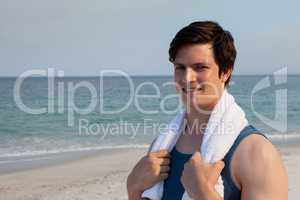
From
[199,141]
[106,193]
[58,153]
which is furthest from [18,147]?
[199,141]

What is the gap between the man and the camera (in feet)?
5.01

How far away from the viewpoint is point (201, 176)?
1.59 meters

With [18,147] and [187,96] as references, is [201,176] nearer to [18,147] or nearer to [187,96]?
[187,96]

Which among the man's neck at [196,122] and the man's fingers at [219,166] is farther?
the man's neck at [196,122]

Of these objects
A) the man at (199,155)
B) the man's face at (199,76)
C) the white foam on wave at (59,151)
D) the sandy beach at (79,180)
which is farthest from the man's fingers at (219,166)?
the white foam on wave at (59,151)

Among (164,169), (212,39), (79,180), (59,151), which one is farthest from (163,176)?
(59,151)

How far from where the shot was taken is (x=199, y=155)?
5.40 ft

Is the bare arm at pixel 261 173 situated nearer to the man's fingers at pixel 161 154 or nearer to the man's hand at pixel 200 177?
the man's hand at pixel 200 177

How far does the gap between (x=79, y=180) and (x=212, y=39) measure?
807 centimetres

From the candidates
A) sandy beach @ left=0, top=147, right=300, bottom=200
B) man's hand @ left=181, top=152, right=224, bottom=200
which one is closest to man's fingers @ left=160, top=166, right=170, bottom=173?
man's hand @ left=181, top=152, right=224, bottom=200

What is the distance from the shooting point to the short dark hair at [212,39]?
1.67m

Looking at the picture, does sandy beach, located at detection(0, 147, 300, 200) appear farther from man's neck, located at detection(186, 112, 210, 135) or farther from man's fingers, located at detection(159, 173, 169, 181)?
man's fingers, located at detection(159, 173, 169, 181)

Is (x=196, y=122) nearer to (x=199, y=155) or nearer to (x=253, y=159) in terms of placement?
(x=199, y=155)

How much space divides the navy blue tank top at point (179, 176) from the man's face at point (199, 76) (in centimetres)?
18
